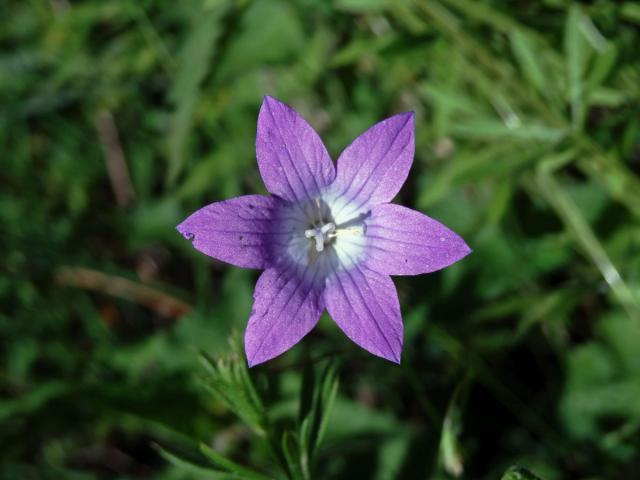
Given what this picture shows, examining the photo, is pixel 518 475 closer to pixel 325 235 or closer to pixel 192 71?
pixel 325 235

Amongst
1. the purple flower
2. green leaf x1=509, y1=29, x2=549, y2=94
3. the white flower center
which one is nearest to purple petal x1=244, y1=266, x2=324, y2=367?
the purple flower

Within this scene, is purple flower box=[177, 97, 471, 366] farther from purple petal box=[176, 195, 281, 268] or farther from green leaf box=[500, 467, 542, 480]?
green leaf box=[500, 467, 542, 480]

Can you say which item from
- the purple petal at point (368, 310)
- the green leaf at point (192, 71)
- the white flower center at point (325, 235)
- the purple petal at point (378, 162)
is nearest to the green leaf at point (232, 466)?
the purple petal at point (368, 310)

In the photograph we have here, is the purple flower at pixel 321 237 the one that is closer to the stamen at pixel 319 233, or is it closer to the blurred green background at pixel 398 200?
the stamen at pixel 319 233

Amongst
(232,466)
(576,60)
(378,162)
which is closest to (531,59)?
(576,60)

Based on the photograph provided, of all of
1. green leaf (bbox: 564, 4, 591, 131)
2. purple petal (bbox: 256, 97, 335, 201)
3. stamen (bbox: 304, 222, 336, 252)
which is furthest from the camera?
green leaf (bbox: 564, 4, 591, 131)

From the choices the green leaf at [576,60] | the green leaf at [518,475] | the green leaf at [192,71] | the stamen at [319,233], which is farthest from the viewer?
the green leaf at [192,71]

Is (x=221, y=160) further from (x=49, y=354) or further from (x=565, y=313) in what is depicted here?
(x=565, y=313)

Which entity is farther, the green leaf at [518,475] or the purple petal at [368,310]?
the purple petal at [368,310]
